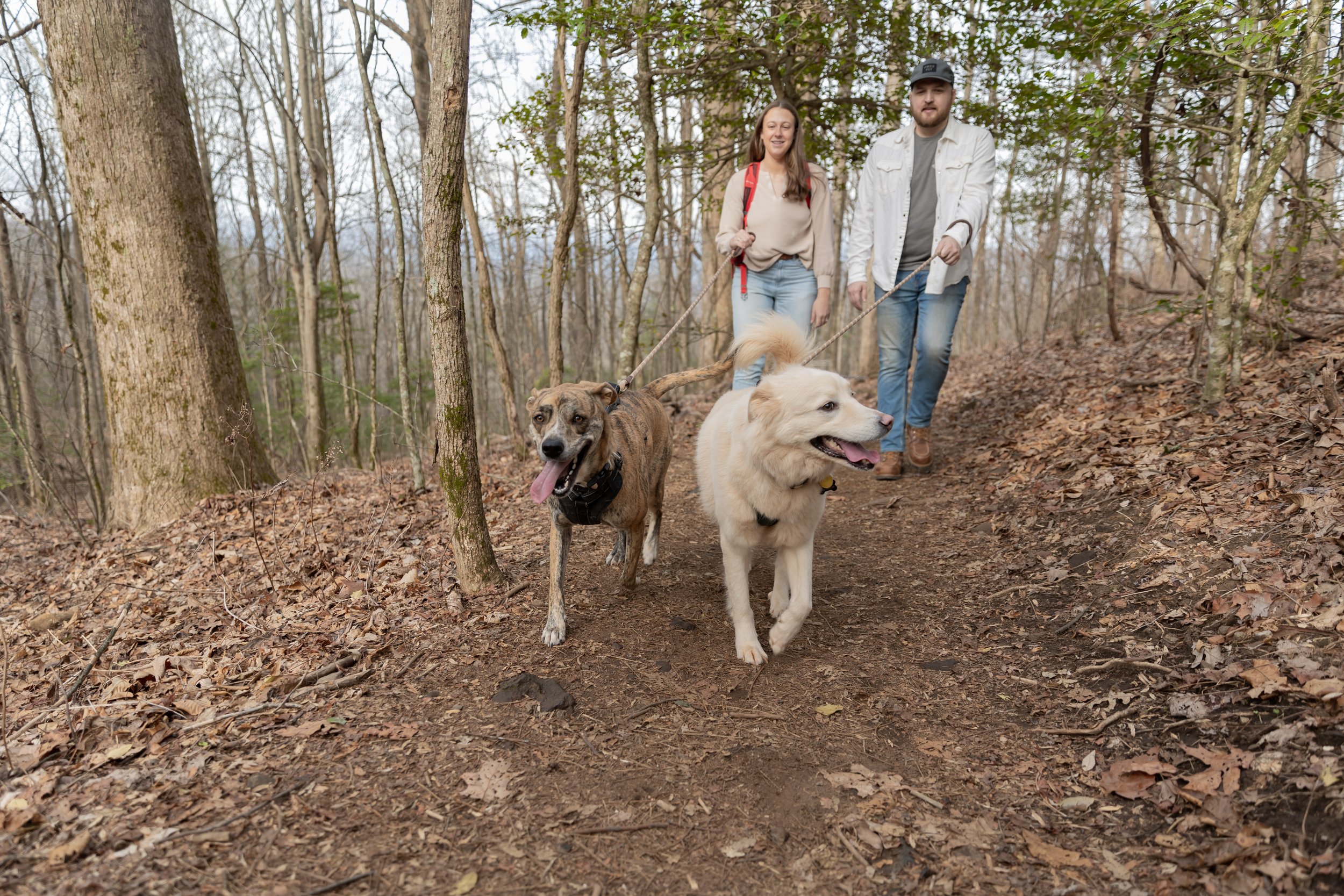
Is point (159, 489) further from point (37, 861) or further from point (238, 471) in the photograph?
point (37, 861)

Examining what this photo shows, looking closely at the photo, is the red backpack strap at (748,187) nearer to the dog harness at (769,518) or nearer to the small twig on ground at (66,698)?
the dog harness at (769,518)

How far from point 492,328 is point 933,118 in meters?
4.96

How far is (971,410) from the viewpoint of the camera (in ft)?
28.9

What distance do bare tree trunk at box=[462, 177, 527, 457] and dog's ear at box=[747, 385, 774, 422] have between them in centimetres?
497

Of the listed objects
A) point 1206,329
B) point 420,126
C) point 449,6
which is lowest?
point 1206,329

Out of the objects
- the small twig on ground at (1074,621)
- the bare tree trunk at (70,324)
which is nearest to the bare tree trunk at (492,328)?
the bare tree trunk at (70,324)

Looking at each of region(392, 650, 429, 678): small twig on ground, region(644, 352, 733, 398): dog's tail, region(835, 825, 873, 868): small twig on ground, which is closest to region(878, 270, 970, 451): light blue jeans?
region(644, 352, 733, 398): dog's tail

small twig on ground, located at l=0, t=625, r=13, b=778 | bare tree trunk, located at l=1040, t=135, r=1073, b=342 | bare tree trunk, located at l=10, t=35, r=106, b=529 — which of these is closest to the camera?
small twig on ground, located at l=0, t=625, r=13, b=778

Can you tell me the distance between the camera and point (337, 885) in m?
2.11

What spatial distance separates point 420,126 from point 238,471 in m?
4.42

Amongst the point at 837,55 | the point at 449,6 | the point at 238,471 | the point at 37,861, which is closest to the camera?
the point at 37,861

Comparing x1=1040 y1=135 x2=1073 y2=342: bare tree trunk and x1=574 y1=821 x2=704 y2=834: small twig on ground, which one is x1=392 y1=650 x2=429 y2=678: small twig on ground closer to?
x1=574 y1=821 x2=704 y2=834: small twig on ground

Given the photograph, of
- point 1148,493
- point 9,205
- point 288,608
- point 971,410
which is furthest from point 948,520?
point 9,205

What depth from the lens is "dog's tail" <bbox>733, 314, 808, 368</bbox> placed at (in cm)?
405
